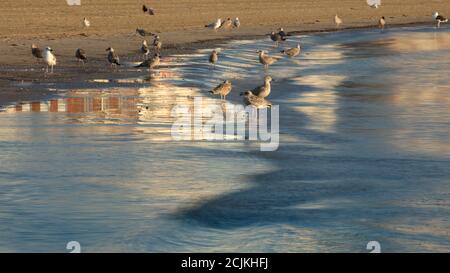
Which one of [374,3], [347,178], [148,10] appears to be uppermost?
[374,3]

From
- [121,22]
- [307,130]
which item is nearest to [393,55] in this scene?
[121,22]

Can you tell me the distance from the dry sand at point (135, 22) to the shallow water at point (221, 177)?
4910 mm

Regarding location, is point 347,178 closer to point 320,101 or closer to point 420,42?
point 320,101

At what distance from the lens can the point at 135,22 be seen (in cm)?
5078

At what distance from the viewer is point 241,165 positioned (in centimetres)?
1501

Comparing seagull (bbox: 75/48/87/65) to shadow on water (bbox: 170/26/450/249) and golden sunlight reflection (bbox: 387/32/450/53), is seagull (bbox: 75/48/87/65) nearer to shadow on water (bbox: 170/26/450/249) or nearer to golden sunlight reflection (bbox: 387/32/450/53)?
shadow on water (bbox: 170/26/450/249)

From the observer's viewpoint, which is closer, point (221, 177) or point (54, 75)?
point (221, 177)

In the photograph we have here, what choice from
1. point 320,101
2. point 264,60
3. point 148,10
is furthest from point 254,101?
point 148,10

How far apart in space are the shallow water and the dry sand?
193 inches

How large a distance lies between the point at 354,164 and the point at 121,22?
36.1m

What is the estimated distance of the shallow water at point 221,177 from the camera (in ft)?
36.0

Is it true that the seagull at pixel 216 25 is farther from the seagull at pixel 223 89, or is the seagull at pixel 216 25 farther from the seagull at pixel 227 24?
the seagull at pixel 223 89

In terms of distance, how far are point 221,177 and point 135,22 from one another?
123ft
